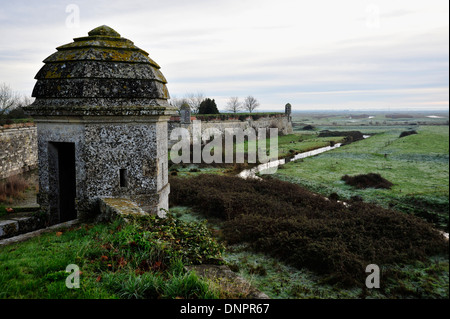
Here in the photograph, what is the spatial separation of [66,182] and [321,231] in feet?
23.1

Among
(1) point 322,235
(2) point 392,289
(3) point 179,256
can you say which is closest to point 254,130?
(1) point 322,235

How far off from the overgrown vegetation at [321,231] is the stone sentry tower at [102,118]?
165 inches

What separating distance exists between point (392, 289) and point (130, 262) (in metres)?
5.65

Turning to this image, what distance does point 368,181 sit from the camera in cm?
1652

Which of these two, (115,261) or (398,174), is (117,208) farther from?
(398,174)

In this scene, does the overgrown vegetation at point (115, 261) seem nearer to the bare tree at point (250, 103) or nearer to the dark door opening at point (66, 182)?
the dark door opening at point (66, 182)

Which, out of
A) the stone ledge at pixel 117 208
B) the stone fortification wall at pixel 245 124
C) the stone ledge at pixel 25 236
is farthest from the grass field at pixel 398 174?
the stone fortification wall at pixel 245 124

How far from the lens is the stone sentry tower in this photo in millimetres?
5281

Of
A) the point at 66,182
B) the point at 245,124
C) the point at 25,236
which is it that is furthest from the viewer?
the point at 245,124

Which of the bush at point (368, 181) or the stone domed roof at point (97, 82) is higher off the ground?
the stone domed roof at point (97, 82)

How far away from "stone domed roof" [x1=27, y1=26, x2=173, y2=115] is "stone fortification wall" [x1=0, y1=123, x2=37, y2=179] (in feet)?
48.8

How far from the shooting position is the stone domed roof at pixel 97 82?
5242 mm

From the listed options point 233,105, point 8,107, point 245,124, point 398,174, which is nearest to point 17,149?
point 8,107

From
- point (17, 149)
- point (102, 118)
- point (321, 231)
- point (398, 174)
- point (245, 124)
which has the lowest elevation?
point (321, 231)
